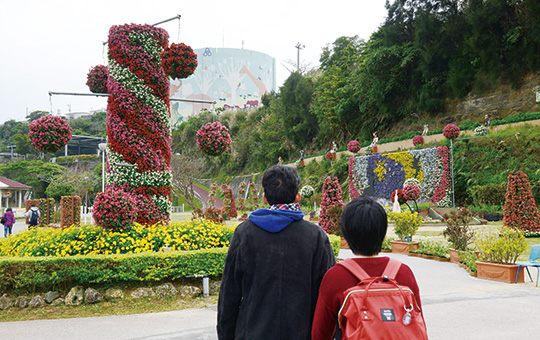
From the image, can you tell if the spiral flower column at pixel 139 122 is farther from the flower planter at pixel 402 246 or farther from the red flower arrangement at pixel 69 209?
the red flower arrangement at pixel 69 209

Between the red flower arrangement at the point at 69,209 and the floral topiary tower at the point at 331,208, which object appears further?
the red flower arrangement at the point at 69,209

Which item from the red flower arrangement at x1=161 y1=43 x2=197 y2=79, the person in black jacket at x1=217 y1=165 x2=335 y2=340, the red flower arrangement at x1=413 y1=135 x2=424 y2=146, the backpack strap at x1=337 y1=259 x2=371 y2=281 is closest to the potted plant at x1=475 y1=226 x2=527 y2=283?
the person in black jacket at x1=217 y1=165 x2=335 y2=340

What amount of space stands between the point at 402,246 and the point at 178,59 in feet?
24.8

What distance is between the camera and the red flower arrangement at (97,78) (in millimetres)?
9959

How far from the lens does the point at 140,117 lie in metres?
9.18

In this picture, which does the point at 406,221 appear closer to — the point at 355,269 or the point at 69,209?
the point at 355,269

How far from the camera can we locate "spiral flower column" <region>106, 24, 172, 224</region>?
29.9 feet

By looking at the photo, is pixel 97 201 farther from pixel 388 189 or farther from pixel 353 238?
pixel 388 189

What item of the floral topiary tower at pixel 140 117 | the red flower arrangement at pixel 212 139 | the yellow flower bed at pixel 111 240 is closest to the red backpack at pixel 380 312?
the yellow flower bed at pixel 111 240

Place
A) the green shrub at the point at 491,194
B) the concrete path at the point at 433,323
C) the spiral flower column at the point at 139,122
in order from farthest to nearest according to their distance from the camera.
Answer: the green shrub at the point at 491,194 < the spiral flower column at the point at 139,122 < the concrete path at the point at 433,323

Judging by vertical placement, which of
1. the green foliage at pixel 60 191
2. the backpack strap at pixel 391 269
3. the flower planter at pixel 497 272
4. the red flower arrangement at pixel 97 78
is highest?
the red flower arrangement at pixel 97 78

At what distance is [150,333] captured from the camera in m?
4.88

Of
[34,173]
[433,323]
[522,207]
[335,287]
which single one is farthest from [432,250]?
[34,173]

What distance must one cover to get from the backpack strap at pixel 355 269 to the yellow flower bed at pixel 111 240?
570cm
